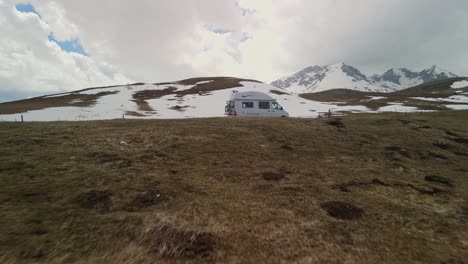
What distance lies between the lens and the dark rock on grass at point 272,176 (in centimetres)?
1201

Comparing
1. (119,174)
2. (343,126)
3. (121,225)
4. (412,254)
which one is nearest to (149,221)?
(121,225)

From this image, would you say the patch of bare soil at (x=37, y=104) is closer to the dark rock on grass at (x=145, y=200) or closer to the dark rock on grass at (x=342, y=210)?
the dark rock on grass at (x=145, y=200)

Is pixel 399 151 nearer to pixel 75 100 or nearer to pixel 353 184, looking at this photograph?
pixel 353 184

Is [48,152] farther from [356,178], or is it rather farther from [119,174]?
[356,178]

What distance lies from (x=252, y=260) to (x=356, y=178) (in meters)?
8.77

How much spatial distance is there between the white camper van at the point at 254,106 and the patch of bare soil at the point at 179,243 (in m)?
26.9

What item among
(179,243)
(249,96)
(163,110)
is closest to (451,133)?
(249,96)

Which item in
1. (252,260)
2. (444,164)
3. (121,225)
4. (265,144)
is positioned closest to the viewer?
(252,260)

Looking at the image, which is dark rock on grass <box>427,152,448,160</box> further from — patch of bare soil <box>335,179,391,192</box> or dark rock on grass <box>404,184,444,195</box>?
patch of bare soil <box>335,179,391,192</box>

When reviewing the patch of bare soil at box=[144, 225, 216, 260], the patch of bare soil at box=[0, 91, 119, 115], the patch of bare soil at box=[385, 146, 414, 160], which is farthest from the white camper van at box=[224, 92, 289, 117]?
the patch of bare soil at box=[0, 91, 119, 115]

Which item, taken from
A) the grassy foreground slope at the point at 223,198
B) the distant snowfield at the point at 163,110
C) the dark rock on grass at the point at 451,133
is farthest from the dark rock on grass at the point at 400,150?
the distant snowfield at the point at 163,110

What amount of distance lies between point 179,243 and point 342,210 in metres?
5.98

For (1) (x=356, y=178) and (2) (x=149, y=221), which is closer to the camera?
(2) (x=149, y=221)

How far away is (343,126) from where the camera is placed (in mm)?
23328
